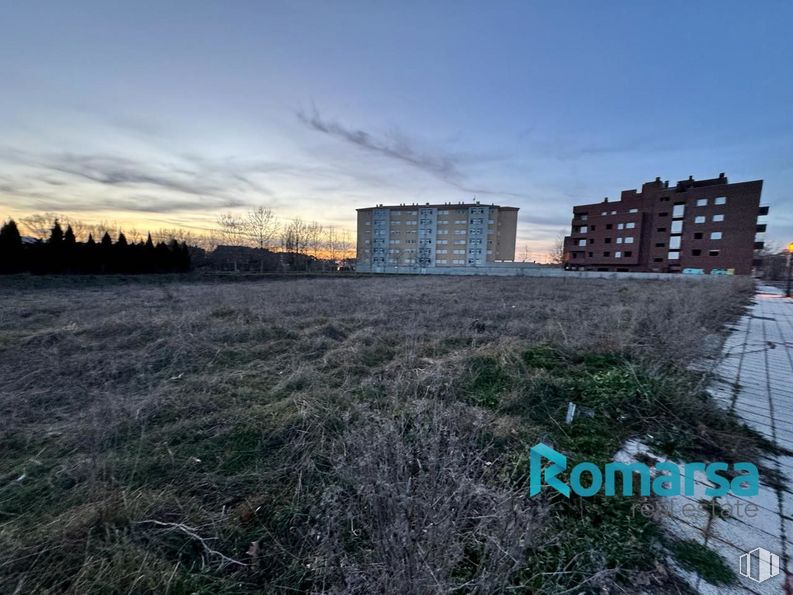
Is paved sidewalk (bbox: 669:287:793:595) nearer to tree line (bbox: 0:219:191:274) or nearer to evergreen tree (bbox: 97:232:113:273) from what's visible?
tree line (bbox: 0:219:191:274)

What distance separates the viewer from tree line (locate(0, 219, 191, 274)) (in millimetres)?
22016

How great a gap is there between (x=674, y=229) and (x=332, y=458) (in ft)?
170

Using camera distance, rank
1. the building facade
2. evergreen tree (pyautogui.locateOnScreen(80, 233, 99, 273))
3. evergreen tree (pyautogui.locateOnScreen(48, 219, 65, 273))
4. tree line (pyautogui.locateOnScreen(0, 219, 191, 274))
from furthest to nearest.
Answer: the building facade → evergreen tree (pyautogui.locateOnScreen(80, 233, 99, 273)) → evergreen tree (pyautogui.locateOnScreen(48, 219, 65, 273)) → tree line (pyautogui.locateOnScreen(0, 219, 191, 274))

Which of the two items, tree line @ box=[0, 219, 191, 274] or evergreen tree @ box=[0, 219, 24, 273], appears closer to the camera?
evergreen tree @ box=[0, 219, 24, 273]

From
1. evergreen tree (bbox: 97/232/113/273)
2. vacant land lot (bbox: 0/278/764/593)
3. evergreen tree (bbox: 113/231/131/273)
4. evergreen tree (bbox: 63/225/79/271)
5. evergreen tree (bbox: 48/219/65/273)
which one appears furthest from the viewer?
evergreen tree (bbox: 113/231/131/273)

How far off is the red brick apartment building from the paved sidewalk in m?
41.0

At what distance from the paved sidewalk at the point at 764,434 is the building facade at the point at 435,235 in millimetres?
53901

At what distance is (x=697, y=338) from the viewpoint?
4.58 meters

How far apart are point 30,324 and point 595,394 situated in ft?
38.5

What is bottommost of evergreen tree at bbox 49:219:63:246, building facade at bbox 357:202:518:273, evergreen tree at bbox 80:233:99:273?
evergreen tree at bbox 80:233:99:273

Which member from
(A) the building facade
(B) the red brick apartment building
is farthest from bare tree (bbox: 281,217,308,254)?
(B) the red brick apartment building

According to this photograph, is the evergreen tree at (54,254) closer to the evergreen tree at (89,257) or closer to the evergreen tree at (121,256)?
the evergreen tree at (89,257)

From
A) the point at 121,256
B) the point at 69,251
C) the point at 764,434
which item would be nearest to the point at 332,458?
the point at 764,434

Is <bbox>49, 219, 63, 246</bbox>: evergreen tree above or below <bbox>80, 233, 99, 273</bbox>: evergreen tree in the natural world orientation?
above
